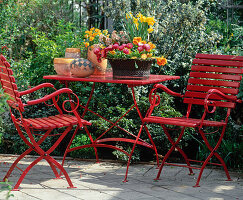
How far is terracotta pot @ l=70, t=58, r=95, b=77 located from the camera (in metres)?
4.43

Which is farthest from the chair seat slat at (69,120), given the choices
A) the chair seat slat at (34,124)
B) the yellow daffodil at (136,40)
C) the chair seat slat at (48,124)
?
the yellow daffodil at (136,40)

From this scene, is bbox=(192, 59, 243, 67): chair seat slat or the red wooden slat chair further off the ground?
bbox=(192, 59, 243, 67): chair seat slat

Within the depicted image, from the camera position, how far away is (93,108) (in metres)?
5.75

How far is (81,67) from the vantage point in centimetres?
443

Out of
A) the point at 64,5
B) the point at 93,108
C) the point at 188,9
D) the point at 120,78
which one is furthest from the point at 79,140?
the point at 64,5

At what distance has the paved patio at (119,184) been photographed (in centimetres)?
380

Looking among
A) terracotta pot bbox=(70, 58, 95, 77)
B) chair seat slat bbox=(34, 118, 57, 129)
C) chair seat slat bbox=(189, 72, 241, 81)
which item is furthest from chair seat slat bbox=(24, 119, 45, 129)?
chair seat slat bbox=(189, 72, 241, 81)

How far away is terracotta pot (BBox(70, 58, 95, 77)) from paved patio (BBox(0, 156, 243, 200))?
1.03 metres

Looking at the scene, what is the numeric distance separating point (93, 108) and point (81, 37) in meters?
1.25

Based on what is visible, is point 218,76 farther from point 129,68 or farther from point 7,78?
point 7,78

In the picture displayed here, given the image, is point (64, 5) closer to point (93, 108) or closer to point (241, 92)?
point (93, 108)

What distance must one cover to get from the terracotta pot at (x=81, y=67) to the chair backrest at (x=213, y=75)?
43.2 inches

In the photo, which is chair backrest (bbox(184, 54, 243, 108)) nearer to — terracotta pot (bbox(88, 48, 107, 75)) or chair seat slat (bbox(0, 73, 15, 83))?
terracotta pot (bbox(88, 48, 107, 75))

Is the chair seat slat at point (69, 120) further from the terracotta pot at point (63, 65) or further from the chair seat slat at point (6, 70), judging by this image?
the chair seat slat at point (6, 70)
